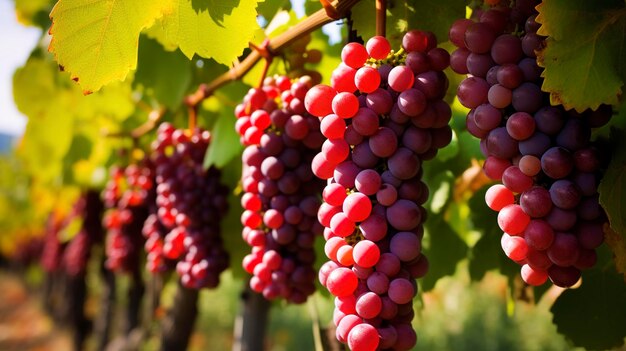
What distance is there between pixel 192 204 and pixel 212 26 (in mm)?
730

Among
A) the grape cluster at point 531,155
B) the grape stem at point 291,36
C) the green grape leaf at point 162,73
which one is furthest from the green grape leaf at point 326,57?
the grape cluster at point 531,155

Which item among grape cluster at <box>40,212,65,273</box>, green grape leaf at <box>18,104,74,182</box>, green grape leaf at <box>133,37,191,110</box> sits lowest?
grape cluster at <box>40,212,65,273</box>

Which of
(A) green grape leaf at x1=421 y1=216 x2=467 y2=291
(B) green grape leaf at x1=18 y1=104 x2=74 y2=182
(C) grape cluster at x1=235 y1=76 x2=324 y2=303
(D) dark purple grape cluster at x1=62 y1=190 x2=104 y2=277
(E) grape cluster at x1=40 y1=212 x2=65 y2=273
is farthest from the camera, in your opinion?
(E) grape cluster at x1=40 y1=212 x2=65 y2=273

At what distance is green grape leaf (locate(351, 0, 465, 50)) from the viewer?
92 centimetres

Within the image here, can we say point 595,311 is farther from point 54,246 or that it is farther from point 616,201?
point 54,246

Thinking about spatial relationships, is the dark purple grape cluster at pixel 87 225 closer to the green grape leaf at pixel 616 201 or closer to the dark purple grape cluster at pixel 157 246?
the dark purple grape cluster at pixel 157 246

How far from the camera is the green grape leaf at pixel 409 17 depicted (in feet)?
3.02

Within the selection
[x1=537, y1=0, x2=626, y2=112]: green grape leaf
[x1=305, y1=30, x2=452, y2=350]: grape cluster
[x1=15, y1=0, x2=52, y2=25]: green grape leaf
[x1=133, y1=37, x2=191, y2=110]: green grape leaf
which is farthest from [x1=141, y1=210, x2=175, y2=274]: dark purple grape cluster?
[x1=537, y1=0, x2=626, y2=112]: green grape leaf

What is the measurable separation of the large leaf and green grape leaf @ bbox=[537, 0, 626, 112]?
562 millimetres

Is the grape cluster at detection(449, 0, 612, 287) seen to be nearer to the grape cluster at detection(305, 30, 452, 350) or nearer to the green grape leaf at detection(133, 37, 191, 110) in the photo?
the grape cluster at detection(305, 30, 452, 350)

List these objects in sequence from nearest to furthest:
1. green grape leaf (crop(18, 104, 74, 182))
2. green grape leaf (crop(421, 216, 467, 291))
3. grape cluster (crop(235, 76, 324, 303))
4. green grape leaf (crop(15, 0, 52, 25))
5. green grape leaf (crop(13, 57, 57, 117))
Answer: grape cluster (crop(235, 76, 324, 303)) → green grape leaf (crop(421, 216, 467, 291)) → green grape leaf (crop(13, 57, 57, 117)) → green grape leaf (crop(18, 104, 74, 182)) → green grape leaf (crop(15, 0, 52, 25))

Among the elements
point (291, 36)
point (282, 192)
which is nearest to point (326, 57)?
point (291, 36)

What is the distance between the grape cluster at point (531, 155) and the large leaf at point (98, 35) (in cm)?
50

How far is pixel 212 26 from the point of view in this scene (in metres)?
0.88
